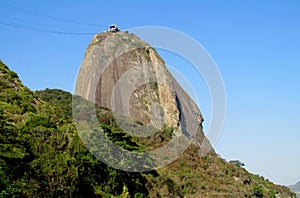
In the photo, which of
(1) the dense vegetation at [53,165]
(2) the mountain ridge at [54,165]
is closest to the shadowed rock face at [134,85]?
(2) the mountain ridge at [54,165]

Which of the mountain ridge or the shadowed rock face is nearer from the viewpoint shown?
the mountain ridge

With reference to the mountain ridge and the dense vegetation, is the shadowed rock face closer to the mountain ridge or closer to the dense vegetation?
the mountain ridge

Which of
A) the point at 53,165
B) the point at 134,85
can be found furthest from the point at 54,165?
the point at 134,85

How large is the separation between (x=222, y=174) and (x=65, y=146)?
3707 cm

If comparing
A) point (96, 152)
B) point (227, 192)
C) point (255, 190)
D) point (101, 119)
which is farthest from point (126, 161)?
point (255, 190)

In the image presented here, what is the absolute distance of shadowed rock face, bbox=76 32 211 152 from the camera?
69.1m

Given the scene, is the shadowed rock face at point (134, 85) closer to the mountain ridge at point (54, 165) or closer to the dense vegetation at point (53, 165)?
the mountain ridge at point (54, 165)

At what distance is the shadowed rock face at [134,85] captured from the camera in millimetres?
69125

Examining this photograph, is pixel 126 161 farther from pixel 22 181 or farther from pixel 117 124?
pixel 117 124

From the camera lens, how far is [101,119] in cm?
5162

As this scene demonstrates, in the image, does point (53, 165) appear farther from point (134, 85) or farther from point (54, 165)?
point (134, 85)

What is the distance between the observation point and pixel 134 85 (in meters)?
71.3

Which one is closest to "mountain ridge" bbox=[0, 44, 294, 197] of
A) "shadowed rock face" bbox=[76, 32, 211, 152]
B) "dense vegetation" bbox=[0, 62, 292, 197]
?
"dense vegetation" bbox=[0, 62, 292, 197]

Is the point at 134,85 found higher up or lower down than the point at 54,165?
higher up
